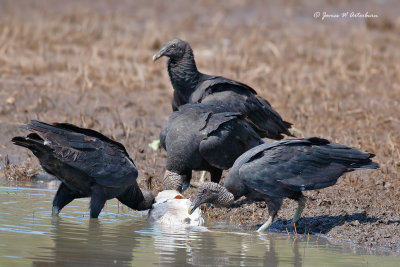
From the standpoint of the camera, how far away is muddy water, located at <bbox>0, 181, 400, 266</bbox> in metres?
4.54

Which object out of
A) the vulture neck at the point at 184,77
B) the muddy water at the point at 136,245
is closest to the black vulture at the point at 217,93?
the vulture neck at the point at 184,77

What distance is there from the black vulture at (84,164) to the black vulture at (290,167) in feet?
2.07

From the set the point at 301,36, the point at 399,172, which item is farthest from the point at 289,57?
the point at 399,172

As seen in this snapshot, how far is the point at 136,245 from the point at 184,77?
113 inches

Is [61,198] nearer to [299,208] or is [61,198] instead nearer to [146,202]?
[146,202]

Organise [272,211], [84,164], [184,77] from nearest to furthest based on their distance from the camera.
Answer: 1. [84,164]
2. [272,211]
3. [184,77]

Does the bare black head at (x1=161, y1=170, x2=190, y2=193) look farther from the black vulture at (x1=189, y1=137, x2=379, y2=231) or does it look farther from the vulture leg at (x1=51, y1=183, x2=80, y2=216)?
the vulture leg at (x1=51, y1=183, x2=80, y2=216)

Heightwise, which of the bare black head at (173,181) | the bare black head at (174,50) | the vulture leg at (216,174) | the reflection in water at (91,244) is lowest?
the reflection in water at (91,244)

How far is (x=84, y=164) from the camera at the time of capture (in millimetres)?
5711

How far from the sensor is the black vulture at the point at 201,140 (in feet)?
20.9

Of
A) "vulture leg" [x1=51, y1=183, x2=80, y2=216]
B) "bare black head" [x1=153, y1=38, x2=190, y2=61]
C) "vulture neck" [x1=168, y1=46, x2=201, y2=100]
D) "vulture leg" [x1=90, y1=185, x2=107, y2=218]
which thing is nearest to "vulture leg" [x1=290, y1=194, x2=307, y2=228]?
"vulture leg" [x1=90, y1=185, x2=107, y2=218]

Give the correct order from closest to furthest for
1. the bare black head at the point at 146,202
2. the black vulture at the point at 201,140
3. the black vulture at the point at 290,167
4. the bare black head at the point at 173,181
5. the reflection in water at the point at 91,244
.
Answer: the reflection in water at the point at 91,244
the black vulture at the point at 290,167
the bare black head at the point at 146,202
the black vulture at the point at 201,140
the bare black head at the point at 173,181

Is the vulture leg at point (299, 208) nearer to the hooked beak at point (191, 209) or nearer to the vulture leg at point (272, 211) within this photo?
the vulture leg at point (272, 211)

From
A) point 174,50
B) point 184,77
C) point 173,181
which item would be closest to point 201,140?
point 173,181
